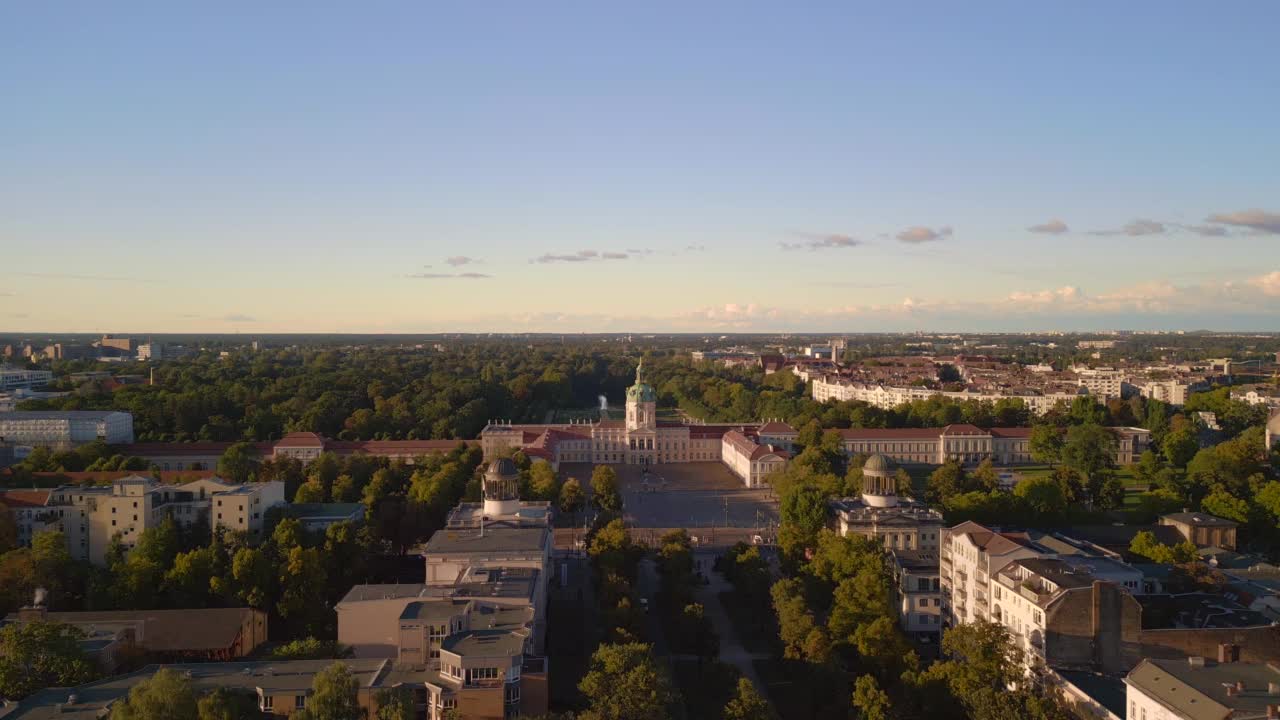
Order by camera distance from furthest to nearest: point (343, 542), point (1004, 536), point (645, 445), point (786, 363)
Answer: point (786, 363) → point (645, 445) → point (343, 542) → point (1004, 536)

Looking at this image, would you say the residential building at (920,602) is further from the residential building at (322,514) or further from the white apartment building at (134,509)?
the white apartment building at (134,509)

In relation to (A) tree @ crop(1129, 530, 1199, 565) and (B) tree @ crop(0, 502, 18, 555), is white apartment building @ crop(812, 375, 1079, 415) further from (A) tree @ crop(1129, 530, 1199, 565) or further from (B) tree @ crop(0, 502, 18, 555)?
(B) tree @ crop(0, 502, 18, 555)

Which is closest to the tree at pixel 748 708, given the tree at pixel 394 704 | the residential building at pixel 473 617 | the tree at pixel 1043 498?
the residential building at pixel 473 617

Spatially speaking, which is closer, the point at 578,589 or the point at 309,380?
the point at 578,589

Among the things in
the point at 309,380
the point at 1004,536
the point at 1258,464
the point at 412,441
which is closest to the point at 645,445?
the point at 412,441

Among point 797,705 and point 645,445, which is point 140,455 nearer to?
point 645,445

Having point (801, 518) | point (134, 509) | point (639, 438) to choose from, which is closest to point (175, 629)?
point (134, 509)
